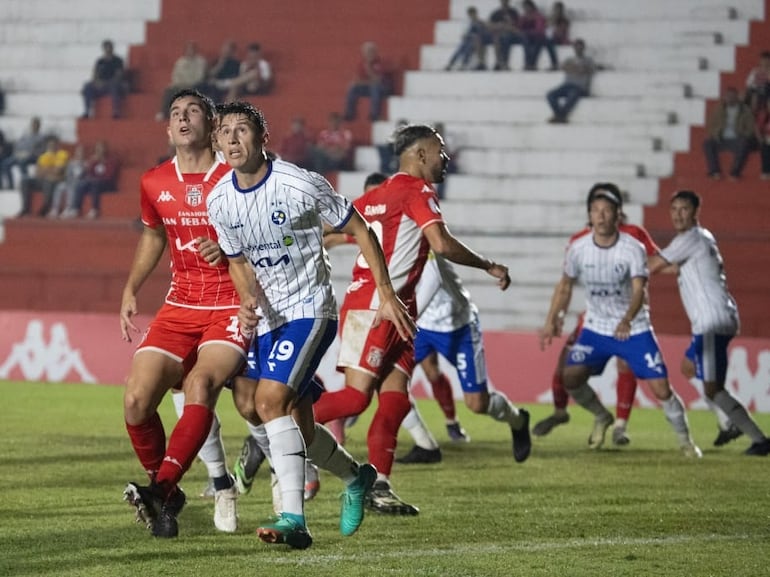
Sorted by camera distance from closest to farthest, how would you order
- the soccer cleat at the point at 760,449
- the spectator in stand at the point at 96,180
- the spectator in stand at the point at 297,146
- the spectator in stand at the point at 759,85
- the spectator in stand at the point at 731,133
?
the soccer cleat at the point at 760,449
the spectator in stand at the point at 731,133
the spectator in stand at the point at 759,85
the spectator in stand at the point at 297,146
the spectator in stand at the point at 96,180

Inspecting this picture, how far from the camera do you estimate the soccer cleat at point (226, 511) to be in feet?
23.6

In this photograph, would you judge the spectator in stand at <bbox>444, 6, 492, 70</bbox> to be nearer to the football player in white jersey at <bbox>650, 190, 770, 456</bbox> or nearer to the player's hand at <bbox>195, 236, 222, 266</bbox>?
the football player in white jersey at <bbox>650, 190, 770, 456</bbox>

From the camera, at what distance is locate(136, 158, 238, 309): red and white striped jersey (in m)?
7.19

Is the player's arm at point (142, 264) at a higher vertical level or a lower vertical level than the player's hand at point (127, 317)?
higher

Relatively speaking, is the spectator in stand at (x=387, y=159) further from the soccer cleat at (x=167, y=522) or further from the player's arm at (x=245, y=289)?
the soccer cleat at (x=167, y=522)

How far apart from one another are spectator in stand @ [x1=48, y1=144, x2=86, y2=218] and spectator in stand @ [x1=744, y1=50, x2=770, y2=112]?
10.6 metres

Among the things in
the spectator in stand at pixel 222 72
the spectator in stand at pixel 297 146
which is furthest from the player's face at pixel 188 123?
the spectator in stand at pixel 222 72

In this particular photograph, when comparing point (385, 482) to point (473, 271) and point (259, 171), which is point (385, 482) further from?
point (473, 271)

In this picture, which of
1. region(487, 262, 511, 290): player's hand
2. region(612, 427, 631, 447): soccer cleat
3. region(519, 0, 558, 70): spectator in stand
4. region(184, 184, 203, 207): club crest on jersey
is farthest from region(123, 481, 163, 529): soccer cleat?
region(519, 0, 558, 70): spectator in stand

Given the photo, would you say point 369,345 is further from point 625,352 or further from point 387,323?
point 625,352

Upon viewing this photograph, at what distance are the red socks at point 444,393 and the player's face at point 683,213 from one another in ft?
7.34

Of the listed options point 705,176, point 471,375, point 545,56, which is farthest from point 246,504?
point 545,56

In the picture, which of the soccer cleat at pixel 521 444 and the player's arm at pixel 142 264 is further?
the soccer cleat at pixel 521 444

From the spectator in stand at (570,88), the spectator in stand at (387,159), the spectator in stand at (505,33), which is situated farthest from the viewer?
the spectator in stand at (505,33)
